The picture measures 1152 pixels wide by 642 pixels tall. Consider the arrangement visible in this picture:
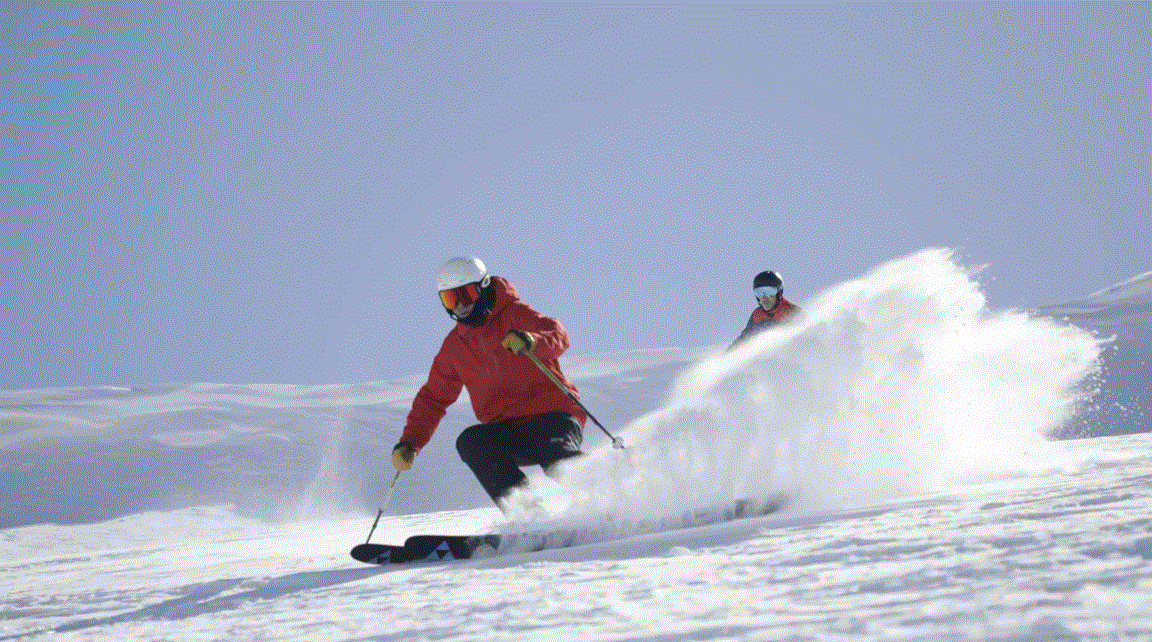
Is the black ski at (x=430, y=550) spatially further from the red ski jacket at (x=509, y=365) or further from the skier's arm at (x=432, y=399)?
the skier's arm at (x=432, y=399)

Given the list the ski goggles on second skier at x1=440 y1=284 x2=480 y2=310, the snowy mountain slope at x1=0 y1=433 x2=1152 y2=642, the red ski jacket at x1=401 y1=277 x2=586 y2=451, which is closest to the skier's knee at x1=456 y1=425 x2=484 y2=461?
the red ski jacket at x1=401 y1=277 x2=586 y2=451

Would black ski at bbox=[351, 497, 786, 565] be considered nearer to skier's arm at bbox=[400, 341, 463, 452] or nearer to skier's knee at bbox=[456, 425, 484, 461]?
skier's knee at bbox=[456, 425, 484, 461]

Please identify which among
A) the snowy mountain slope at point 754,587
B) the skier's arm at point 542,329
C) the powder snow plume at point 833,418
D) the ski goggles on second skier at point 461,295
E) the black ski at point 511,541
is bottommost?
the snowy mountain slope at point 754,587

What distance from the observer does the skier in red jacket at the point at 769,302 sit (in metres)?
8.13

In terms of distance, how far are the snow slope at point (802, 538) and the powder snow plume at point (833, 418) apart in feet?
0.04

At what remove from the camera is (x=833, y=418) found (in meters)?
4.76

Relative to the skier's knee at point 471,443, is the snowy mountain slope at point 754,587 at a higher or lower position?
lower

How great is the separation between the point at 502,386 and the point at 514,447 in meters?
0.35

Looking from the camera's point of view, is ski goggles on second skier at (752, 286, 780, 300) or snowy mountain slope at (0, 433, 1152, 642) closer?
snowy mountain slope at (0, 433, 1152, 642)

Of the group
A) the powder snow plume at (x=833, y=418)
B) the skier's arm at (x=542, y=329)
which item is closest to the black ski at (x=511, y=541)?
the powder snow plume at (x=833, y=418)

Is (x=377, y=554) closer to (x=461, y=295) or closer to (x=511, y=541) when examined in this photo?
(x=511, y=541)

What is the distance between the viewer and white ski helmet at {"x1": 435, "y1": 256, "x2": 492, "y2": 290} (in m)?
5.06

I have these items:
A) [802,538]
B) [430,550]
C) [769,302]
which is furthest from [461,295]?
[769,302]

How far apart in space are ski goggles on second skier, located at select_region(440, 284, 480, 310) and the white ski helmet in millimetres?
23
